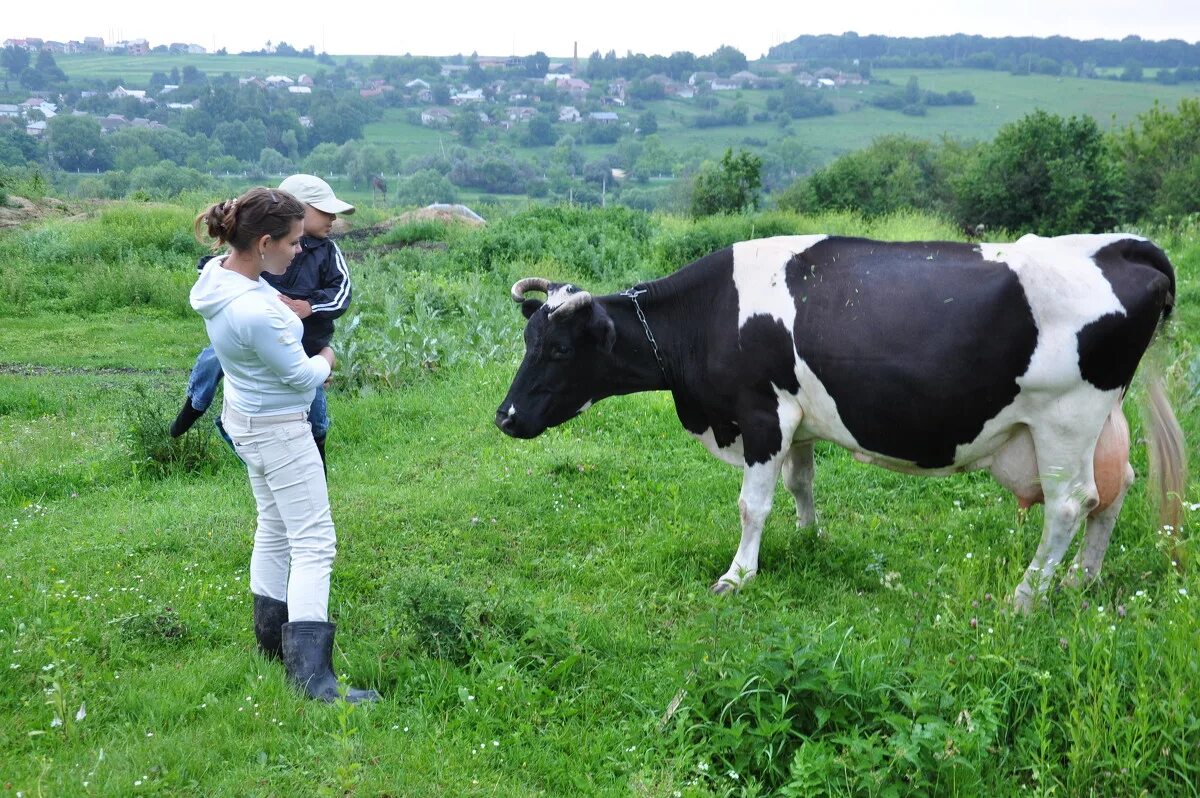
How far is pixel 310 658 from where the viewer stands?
4523 mm

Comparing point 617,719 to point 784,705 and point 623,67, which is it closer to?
point 784,705

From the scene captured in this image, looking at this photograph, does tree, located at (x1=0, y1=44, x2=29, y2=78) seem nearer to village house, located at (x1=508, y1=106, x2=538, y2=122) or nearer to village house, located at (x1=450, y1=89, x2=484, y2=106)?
village house, located at (x1=450, y1=89, x2=484, y2=106)

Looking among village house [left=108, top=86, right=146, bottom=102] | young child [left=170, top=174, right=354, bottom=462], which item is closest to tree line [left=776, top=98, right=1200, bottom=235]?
young child [left=170, top=174, right=354, bottom=462]

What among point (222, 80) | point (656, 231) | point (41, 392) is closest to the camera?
point (41, 392)

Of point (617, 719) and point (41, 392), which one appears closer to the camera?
point (617, 719)

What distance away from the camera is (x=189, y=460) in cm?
830

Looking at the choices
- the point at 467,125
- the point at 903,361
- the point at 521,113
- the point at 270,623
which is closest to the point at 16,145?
the point at 467,125

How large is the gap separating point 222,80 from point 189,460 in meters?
117

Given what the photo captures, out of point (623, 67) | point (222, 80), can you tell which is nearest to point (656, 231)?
point (222, 80)

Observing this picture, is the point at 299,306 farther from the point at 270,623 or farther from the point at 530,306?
the point at 530,306

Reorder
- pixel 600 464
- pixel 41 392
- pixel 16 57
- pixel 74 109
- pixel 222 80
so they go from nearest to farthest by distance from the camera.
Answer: pixel 600 464 → pixel 41 392 → pixel 74 109 → pixel 222 80 → pixel 16 57

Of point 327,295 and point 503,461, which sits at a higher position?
point 327,295

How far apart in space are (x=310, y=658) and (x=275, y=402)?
1.10 meters

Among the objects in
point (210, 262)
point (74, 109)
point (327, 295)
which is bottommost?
point (74, 109)
